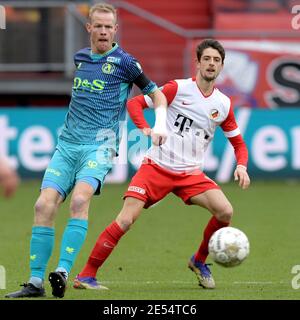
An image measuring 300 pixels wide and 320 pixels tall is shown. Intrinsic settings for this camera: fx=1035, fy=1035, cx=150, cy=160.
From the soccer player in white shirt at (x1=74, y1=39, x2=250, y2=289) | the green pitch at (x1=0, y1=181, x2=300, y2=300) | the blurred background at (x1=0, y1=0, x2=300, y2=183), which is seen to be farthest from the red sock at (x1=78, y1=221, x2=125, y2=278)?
the blurred background at (x1=0, y1=0, x2=300, y2=183)

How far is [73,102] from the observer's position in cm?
849

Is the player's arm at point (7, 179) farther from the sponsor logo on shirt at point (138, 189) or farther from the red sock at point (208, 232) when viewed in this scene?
the red sock at point (208, 232)

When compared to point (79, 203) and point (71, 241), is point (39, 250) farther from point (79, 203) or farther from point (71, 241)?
point (79, 203)

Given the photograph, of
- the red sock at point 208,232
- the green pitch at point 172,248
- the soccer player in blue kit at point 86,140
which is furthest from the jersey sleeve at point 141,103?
the green pitch at point 172,248

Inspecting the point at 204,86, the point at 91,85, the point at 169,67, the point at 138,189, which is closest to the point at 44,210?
the point at 138,189

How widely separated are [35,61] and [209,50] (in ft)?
43.6

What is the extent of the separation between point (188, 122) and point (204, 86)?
34 centimetres

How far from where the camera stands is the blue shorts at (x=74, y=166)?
818 centimetres

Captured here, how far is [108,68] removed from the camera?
8469 mm

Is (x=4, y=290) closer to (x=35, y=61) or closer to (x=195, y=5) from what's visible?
(x=35, y=61)

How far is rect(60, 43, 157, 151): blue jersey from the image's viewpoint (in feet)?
27.5

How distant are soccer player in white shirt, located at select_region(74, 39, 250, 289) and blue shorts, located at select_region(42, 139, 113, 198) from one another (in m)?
0.48

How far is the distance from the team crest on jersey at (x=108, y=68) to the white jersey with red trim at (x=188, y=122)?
567mm
